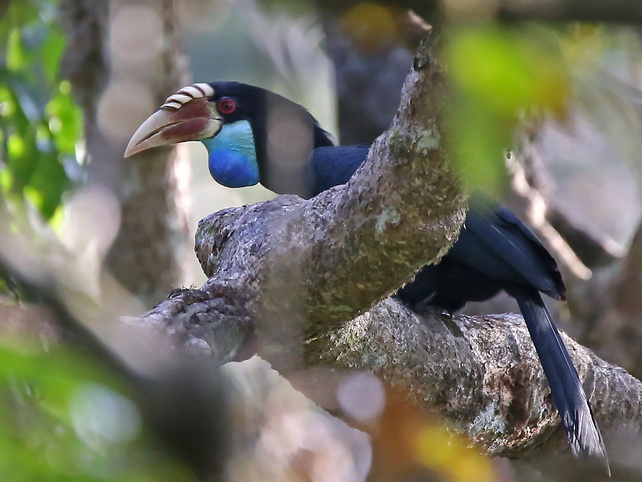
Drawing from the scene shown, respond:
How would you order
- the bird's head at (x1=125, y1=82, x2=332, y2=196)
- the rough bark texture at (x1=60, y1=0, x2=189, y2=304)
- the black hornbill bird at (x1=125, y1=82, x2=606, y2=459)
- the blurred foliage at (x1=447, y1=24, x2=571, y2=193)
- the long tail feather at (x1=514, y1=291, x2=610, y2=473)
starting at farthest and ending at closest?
the rough bark texture at (x1=60, y1=0, x2=189, y2=304) → the bird's head at (x1=125, y1=82, x2=332, y2=196) → the black hornbill bird at (x1=125, y1=82, x2=606, y2=459) → the long tail feather at (x1=514, y1=291, x2=610, y2=473) → the blurred foliage at (x1=447, y1=24, x2=571, y2=193)

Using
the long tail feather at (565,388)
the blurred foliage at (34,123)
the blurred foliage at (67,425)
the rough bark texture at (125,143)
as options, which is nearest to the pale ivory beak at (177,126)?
the blurred foliage at (34,123)

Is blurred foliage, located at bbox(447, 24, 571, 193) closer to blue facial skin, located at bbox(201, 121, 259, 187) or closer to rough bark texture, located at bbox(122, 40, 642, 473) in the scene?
rough bark texture, located at bbox(122, 40, 642, 473)

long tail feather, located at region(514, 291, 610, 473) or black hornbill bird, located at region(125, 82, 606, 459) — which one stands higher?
black hornbill bird, located at region(125, 82, 606, 459)

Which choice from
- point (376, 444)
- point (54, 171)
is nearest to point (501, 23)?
point (376, 444)

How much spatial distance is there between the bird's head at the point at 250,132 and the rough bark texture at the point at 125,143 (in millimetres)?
946

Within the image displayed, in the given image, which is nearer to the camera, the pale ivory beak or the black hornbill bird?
the black hornbill bird

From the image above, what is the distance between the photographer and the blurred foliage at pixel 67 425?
645mm

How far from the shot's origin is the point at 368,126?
5055 millimetres

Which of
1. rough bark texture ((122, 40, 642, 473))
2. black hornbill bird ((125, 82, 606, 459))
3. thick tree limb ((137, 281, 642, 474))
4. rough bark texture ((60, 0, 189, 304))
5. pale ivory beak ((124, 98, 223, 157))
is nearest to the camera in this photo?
rough bark texture ((122, 40, 642, 473))

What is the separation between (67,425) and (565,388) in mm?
2110

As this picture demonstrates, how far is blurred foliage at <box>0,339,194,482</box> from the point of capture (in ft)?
2.12

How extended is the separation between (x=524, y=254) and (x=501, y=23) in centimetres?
239

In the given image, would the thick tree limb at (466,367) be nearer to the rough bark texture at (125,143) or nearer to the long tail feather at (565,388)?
the long tail feather at (565,388)

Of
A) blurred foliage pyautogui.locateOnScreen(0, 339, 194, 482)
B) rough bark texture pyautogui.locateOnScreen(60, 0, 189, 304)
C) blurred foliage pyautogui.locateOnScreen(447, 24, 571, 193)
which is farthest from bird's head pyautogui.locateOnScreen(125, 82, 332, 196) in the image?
blurred foliage pyautogui.locateOnScreen(447, 24, 571, 193)
